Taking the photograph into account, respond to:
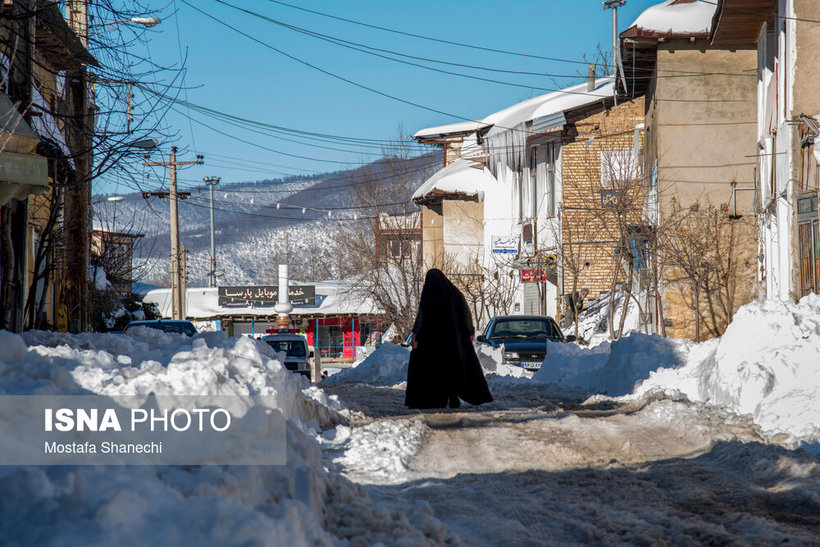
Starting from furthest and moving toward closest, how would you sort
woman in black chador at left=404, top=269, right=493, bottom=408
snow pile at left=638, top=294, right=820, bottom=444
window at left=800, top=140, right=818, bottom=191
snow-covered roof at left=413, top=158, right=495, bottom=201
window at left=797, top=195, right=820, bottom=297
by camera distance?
snow-covered roof at left=413, top=158, right=495, bottom=201 → window at left=800, top=140, right=818, bottom=191 → window at left=797, top=195, right=820, bottom=297 → woman in black chador at left=404, top=269, right=493, bottom=408 → snow pile at left=638, top=294, right=820, bottom=444

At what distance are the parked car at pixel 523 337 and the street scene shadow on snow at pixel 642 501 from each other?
479 inches

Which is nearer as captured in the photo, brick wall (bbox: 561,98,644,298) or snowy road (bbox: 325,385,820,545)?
snowy road (bbox: 325,385,820,545)

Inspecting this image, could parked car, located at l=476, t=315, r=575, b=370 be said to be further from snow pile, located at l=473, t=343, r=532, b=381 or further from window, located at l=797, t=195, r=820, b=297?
window, located at l=797, t=195, r=820, b=297

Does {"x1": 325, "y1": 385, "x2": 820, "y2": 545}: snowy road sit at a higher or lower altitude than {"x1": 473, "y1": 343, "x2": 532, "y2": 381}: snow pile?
higher

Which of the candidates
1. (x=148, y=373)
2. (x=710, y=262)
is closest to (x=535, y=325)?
(x=710, y=262)

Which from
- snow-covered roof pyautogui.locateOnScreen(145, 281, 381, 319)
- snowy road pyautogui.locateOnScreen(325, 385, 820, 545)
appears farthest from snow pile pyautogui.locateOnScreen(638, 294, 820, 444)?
snow-covered roof pyautogui.locateOnScreen(145, 281, 381, 319)

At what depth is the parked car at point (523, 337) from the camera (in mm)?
19575

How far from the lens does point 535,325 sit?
21.2 metres

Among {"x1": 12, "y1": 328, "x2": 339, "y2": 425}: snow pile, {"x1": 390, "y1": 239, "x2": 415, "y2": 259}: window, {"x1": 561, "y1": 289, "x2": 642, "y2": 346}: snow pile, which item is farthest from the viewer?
{"x1": 390, "y1": 239, "x2": 415, "y2": 259}: window

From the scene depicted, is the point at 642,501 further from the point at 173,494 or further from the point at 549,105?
the point at 549,105

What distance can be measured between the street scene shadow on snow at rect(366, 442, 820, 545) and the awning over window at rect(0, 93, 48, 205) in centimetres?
650

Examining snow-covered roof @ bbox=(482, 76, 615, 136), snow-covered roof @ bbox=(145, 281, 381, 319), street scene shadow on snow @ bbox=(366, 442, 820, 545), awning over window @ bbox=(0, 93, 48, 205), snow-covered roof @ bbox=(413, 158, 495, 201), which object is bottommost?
snow-covered roof @ bbox=(145, 281, 381, 319)

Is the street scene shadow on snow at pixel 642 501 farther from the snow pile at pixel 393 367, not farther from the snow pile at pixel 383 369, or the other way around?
the snow pile at pixel 383 369

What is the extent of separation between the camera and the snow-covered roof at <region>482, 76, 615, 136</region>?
31.6 m
